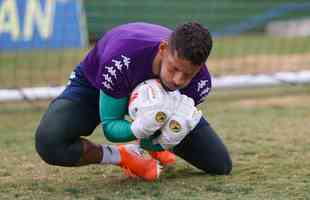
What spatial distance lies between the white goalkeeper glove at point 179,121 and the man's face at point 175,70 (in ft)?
0.23

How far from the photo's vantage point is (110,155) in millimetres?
3395

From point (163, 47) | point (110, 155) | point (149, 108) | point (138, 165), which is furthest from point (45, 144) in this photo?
point (163, 47)

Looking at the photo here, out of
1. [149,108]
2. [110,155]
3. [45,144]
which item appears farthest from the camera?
[110,155]

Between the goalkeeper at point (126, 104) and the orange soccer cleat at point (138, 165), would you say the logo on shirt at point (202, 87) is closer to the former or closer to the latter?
the goalkeeper at point (126, 104)

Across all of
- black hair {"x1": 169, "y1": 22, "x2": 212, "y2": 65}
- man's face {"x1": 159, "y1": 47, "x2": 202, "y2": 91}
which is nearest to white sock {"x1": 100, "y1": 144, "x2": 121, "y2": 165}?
man's face {"x1": 159, "y1": 47, "x2": 202, "y2": 91}

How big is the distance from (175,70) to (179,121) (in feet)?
0.68

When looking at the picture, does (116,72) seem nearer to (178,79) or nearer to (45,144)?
(178,79)

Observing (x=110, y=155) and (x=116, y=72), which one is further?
(x=110, y=155)

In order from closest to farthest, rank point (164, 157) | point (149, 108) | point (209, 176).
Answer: point (149, 108) → point (209, 176) → point (164, 157)

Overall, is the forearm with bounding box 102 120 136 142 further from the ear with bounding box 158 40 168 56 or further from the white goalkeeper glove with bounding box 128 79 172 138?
the ear with bounding box 158 40 168 56

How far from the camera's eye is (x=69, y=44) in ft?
27.8

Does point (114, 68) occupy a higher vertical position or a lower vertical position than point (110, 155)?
higher

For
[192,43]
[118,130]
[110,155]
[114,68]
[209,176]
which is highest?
[192,43]

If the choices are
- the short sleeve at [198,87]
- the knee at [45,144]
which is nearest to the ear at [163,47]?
the short sleeve at [198,87]
